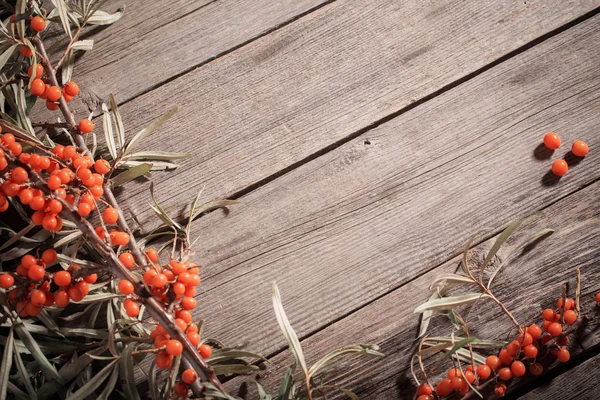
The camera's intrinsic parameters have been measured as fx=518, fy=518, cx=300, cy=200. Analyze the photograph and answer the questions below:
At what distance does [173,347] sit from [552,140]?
3.06 feet

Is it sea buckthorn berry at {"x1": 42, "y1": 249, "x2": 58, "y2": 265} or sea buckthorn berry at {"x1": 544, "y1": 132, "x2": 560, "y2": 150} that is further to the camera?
sea buckthorn berry at {"x1": 544, "y1": 132, "x2": 560, "y2": 150}

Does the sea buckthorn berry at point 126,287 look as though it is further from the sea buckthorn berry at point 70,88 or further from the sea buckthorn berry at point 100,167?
the sea buckthorn berry at point 70,88

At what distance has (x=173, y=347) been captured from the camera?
2.84ft

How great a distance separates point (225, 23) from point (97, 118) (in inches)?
15.0

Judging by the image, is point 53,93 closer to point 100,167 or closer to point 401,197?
point 100,167

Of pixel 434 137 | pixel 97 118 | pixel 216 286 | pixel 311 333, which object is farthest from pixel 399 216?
pixel 97 118

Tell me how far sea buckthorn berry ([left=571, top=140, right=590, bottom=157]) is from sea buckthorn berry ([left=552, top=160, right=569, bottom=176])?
41 millimetres

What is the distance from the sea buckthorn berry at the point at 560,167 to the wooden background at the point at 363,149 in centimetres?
2

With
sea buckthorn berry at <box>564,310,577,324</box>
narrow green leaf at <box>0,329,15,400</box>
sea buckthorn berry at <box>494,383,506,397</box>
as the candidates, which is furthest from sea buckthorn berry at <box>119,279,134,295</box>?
sea buckthorn berry at <box>564,310,577,324</box>

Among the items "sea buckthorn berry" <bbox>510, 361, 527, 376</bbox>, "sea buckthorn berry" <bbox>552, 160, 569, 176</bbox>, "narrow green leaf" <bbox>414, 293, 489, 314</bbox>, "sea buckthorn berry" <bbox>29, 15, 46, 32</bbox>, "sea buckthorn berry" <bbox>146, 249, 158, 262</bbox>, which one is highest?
"sea buckthorn berry" <bbox>29, 15, 46, 32</bbox>

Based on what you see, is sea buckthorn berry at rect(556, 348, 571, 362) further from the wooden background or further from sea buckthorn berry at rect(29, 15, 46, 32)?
sea buckthorn berry at rect(29, 15, 46, 32)

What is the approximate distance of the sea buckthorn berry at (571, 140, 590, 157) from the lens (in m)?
1.18

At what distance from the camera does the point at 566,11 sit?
1272 mm

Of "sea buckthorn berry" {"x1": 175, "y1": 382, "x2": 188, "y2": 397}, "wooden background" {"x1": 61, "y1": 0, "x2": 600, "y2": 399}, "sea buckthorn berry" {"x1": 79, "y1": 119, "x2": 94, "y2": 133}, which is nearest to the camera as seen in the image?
"sea buckthorn berry" {"x1": 175, "y1": 382, "x2": 188, "y2": 397}
